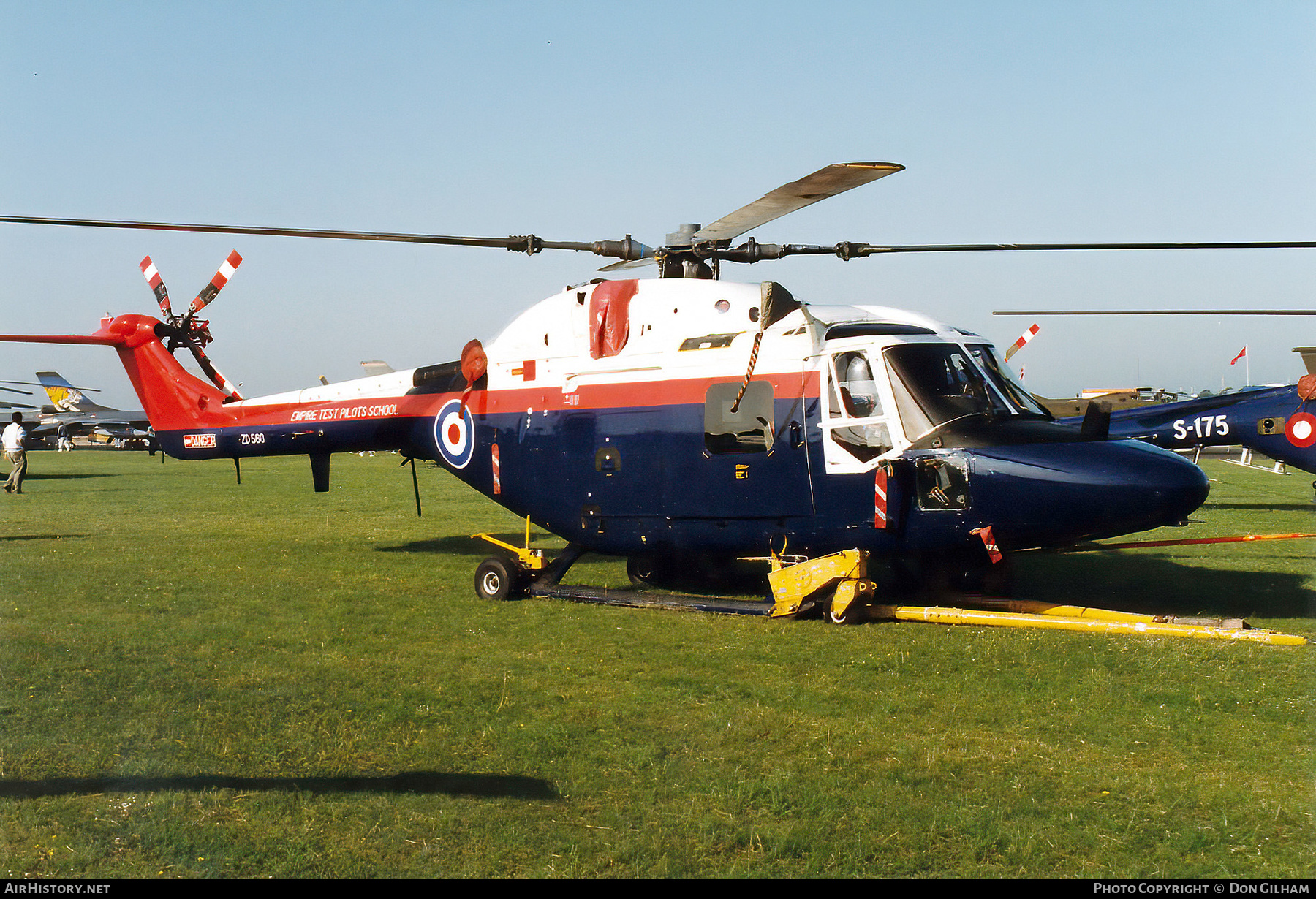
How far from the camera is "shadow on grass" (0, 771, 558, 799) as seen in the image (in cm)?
605

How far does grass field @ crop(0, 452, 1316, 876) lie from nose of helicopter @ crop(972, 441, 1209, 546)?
1.10 metres

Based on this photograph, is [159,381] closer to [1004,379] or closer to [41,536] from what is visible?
[41,536]

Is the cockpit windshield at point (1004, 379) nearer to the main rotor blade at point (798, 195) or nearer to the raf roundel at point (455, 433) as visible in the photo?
the main rotor blade at point (798, 195)

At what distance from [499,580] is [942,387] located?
5839 millimetres

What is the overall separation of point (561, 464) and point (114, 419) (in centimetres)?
7383

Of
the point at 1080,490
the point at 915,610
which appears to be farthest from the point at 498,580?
the point at 1080,490

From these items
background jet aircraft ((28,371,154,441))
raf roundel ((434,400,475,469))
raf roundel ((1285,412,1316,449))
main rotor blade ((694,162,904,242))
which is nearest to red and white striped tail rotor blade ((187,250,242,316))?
raf roundel ((434,400,475,469))

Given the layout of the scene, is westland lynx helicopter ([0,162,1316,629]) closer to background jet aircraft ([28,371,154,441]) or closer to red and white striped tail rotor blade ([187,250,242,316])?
red and white striped tail rotor blade ([187,250,242,316])

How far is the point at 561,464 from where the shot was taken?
1281 centimetres

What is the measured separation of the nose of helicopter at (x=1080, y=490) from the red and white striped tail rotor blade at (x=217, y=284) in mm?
12178

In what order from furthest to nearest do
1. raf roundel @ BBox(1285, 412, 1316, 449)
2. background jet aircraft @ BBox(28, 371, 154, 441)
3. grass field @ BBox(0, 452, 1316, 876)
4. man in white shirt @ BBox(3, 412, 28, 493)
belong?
background jet aircraft @ BBox(28, 371, 154, 441) → man in white shirt @ BBox(3, 412, 28, 493) → raf roundel @ BBox(1285, 412, 1316, 449) → grass field @ BBox(0, 452, 1316, 876)

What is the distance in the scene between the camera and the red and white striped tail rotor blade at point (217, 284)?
53.7 ft

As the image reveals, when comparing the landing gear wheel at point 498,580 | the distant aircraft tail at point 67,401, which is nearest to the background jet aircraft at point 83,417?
the distant aircraft tail at point 67,401

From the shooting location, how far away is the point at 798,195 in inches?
384
